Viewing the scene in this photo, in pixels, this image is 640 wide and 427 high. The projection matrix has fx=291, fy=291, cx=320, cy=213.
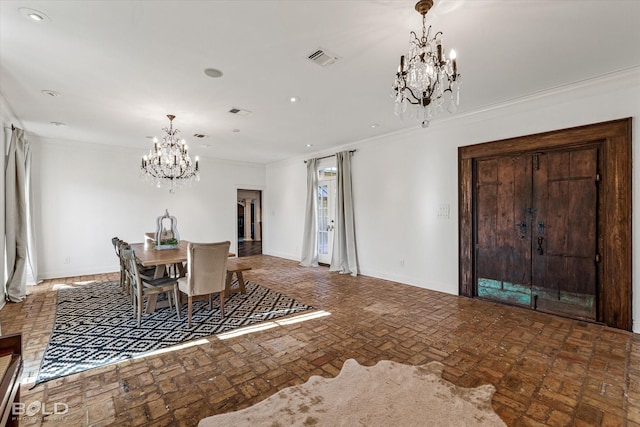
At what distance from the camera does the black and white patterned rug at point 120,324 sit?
2.58 meters

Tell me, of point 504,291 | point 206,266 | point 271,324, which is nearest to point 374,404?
point 271,324

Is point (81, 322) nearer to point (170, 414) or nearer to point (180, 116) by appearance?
point (170, 414)

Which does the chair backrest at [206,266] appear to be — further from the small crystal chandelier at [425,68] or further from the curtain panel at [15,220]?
the curtain panel at [15,220]

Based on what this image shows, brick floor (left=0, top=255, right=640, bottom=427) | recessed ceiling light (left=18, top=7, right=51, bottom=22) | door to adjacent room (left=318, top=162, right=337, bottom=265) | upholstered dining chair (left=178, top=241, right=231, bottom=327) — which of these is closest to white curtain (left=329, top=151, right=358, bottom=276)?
door to adjacent room (left=318, top=162, right=337, bottom=265)

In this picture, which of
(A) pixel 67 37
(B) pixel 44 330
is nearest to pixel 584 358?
(A) pixel 67 37

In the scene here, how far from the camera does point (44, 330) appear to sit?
3170 mm

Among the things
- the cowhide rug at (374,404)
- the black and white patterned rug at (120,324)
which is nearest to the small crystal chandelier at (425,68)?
the cowhide rug at (374,404)

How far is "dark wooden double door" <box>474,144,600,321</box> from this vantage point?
10.9 ft

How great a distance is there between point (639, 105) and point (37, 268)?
359 inches

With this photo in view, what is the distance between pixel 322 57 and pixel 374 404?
9.29 ft

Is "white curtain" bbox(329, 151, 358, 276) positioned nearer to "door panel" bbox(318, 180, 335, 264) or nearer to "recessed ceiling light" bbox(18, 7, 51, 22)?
"door panel" bbox(318, 180, 335, 264)

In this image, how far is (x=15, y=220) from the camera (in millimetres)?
4348

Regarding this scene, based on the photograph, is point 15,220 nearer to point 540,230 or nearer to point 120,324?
point 120,324

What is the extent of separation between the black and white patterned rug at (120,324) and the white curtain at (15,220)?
55cm
